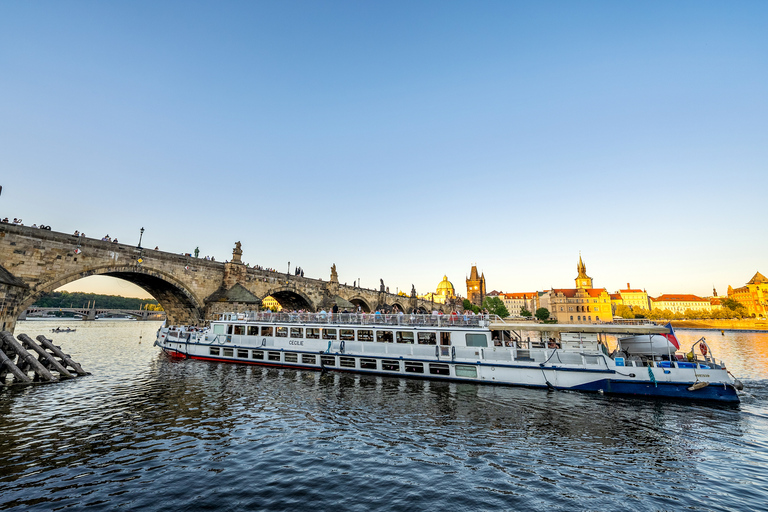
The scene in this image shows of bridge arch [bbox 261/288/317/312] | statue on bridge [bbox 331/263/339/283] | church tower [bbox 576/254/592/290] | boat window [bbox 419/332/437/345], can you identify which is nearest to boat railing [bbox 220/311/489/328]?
boat window [bbox 419/332/437/345]

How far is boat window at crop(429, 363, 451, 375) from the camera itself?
23562mm

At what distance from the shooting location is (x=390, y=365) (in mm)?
25328

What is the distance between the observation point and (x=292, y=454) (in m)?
11.1

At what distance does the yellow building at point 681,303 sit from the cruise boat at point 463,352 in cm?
18571

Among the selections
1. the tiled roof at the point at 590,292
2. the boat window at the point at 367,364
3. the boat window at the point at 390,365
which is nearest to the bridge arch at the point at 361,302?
the boat window at the point at 367,364

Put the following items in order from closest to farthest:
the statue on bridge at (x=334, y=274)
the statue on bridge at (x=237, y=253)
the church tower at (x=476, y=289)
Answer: the statue on bridge at (x=237, y=253)
the statue on bridge at (x=334, y=274)
the church tower at (x=476, y=289)

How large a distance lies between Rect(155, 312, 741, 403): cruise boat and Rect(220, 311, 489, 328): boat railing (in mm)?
80

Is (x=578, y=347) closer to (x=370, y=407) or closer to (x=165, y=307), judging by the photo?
(x=370, y=407)

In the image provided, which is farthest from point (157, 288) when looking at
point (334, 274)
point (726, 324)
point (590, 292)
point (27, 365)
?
point (726, 324)

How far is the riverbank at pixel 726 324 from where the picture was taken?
10631cm

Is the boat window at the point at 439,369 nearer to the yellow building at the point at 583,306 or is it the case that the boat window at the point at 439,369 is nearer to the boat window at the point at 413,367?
the boat window at the point at 413,367

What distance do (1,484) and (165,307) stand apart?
129ft

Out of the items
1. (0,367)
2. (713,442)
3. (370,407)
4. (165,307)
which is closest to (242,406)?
(370,407)

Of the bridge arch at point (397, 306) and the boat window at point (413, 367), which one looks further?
the bridge arch at point (397, 306)
